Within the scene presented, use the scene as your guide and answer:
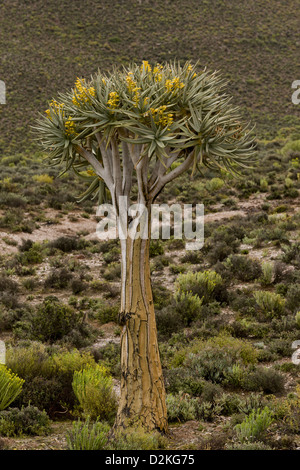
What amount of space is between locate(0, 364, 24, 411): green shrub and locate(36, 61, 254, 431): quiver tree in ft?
5.16

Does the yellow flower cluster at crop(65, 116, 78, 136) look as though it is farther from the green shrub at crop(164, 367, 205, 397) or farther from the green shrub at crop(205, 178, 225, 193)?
the green shrub at crop(205, 178, 225, 193)

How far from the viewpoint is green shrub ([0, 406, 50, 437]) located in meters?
6.43

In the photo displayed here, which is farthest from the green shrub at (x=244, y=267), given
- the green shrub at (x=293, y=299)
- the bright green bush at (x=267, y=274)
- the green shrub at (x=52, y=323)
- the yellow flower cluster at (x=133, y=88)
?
the yellow flower cluster at (x=133, y=88)

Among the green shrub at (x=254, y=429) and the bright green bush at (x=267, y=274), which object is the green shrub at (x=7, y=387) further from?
the bright green bush at (x=267, y=274)

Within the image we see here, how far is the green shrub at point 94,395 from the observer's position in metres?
7.15

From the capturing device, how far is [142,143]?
5.83 metres

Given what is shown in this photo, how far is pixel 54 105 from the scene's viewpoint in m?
6.41

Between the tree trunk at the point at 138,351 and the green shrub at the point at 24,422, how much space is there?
1.15 meters

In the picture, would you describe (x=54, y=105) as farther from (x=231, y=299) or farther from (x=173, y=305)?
(x=231, y=299)

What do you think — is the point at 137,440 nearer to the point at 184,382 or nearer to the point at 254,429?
the point at 254,429

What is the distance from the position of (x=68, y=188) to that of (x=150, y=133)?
23.2 meters

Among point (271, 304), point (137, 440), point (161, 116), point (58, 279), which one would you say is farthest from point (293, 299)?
point (161, 116)

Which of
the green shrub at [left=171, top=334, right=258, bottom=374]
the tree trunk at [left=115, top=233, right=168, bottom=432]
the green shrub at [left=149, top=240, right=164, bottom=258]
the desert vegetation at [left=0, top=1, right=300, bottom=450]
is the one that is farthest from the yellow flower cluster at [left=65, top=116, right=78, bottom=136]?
the green shrub at [left=149, top=240, right=164, bottom=258]

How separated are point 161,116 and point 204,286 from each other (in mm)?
8158
